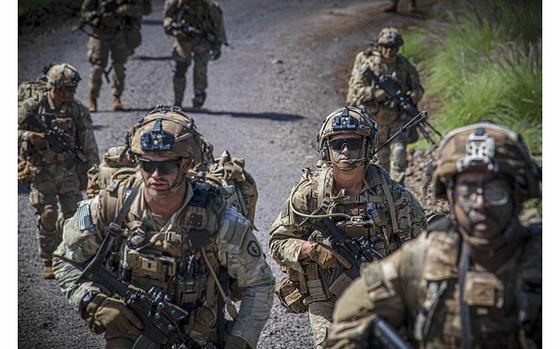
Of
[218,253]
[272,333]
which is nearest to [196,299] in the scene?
[218,253]

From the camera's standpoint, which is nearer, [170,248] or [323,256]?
[170,248]

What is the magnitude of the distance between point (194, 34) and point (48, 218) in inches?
240

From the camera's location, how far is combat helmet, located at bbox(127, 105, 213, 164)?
6.27 metres

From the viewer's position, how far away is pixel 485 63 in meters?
16.8

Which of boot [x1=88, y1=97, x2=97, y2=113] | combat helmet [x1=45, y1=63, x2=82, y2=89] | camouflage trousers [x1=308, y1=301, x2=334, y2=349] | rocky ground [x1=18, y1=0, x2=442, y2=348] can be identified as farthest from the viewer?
boot [x1=88, y1=97, x2=97, y2=113]

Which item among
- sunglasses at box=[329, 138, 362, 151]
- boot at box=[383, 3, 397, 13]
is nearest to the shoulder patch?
sunglasses at box=[329, 138, 362, 151]

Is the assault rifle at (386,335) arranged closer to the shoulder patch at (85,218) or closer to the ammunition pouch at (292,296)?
the shoulder patch at (85,218)

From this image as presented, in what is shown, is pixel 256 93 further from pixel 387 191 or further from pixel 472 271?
pixel 472 271

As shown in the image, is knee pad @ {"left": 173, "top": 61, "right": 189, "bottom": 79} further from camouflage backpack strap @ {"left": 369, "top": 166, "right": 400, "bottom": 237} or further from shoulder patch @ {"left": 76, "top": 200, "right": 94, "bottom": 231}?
shoulder patch @ {"left": 76, "top": 200, "right": 94, "bottom": 231}

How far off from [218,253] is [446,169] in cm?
189

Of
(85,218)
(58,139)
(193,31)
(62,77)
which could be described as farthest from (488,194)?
(193,31)

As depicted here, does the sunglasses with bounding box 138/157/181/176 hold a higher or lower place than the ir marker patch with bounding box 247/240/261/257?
higher

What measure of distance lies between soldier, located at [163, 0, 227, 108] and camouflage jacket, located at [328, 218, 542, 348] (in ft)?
40.1

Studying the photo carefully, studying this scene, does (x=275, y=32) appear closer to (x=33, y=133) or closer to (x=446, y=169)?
(x=33, y=133)
